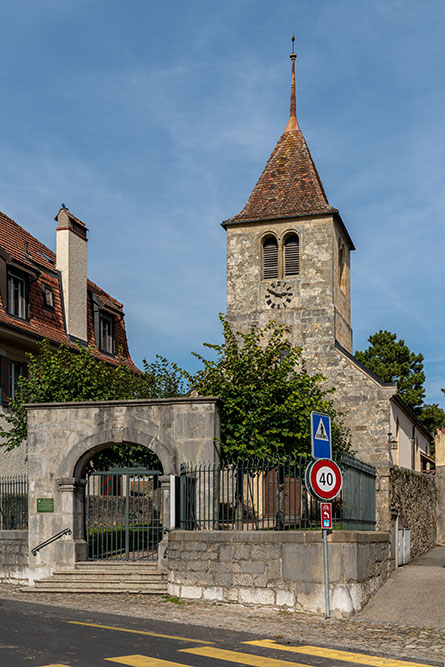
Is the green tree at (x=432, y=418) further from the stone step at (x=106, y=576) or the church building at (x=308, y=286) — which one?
the stone step at (x=106, y=576)

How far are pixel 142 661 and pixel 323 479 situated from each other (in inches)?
186

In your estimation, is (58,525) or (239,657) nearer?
(239,657)

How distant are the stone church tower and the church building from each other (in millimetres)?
37

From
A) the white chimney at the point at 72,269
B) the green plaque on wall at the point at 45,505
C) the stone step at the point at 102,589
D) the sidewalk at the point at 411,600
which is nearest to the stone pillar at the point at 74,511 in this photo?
the green plaque on wall at the point at 45,505

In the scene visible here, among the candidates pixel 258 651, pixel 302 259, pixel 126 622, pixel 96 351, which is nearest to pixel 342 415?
pixel 302 259

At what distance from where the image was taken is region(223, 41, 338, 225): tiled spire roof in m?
33.7

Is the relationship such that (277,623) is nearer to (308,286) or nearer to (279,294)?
(279,294)

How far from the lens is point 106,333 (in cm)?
3369

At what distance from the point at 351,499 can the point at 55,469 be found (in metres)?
6.42

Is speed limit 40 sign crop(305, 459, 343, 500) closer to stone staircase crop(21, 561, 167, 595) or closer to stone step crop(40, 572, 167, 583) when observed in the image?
stone staircase crop(21, 561, 167, 595)

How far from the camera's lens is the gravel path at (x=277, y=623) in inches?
405


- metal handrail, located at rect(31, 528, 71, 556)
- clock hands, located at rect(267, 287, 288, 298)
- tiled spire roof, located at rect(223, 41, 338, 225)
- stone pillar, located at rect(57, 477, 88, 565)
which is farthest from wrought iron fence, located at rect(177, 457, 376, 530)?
tiled spire roof, located at rect(223, 41, 338, 225)

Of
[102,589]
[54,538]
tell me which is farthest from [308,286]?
[102,589]

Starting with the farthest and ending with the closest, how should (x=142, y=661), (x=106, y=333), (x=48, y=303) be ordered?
(x=106, y=333), (x=48, y=303), (x=142, y=661)
